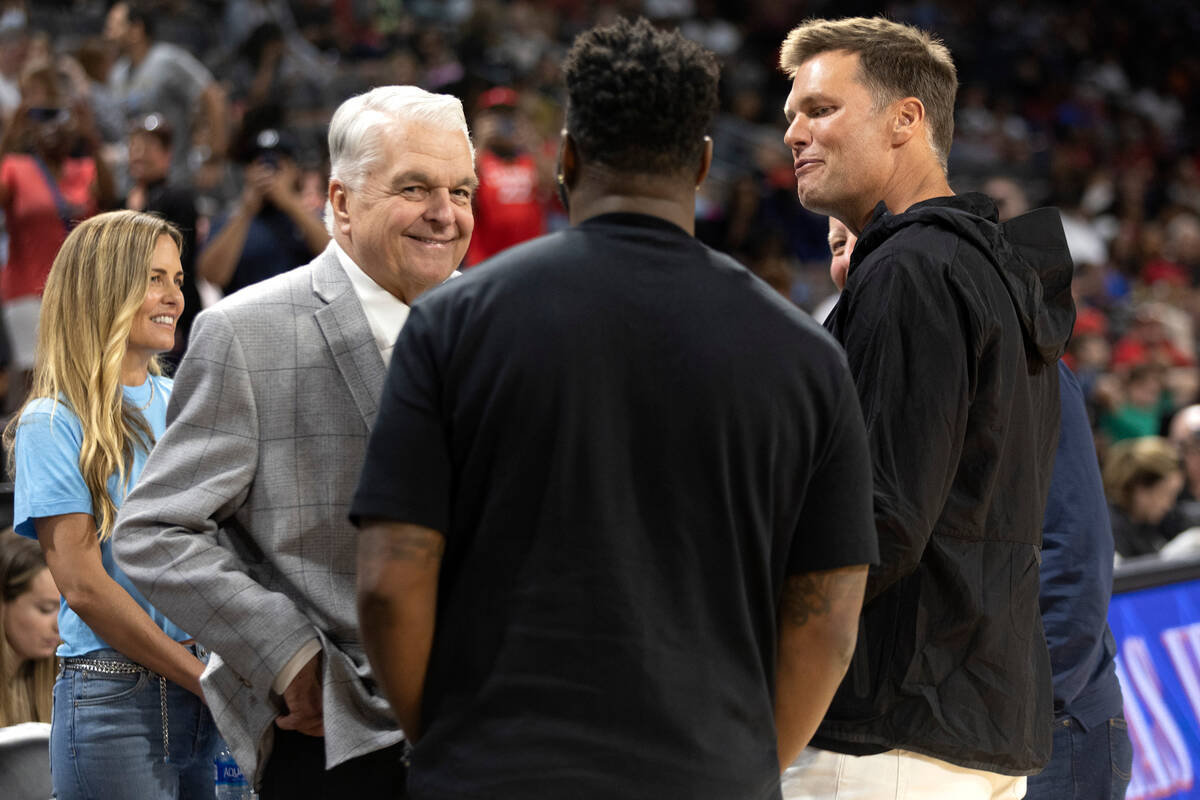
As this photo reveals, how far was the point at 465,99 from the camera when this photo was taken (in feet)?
26.9

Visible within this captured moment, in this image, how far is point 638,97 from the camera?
5.35ft

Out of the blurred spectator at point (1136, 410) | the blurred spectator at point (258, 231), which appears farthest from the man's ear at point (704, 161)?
the blurred spectator at point (1136, 410)

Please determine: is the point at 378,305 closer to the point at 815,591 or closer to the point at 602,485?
the point at 602,485

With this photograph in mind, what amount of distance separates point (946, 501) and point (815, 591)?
1.57 feet

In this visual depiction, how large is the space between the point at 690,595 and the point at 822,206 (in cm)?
104

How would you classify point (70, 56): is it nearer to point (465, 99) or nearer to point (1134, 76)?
point (465, 99)

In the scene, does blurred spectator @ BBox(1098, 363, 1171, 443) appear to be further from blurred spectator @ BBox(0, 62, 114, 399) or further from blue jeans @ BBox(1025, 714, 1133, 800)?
blurred spectator @ BBox(0, 62, 114, 399)

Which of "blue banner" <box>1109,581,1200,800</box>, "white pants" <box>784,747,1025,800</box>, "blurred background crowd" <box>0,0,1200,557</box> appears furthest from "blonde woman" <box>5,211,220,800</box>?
"blue banner" <box>1109,581,1200,800</box>

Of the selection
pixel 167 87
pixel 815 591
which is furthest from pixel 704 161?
pixel 167 87

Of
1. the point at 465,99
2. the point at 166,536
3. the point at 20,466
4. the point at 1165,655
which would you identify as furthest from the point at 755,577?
the point at 465,99

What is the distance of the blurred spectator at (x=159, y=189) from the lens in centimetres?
466

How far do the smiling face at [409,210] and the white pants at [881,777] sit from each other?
0.98 metres

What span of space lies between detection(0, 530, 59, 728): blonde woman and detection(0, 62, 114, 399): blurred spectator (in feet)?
7.65

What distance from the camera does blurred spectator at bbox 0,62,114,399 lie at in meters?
5.63
